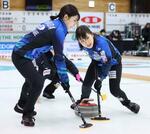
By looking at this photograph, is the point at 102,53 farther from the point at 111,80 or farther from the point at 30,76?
the point at 30,76

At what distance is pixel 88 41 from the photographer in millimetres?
4391

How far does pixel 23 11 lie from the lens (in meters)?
16.2

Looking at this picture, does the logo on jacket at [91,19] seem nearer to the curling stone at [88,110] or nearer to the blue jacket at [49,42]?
the curling stone at [88,110]

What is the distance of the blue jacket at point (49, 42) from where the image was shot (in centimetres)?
410

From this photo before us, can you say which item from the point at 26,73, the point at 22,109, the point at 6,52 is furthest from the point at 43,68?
the point at 6,52

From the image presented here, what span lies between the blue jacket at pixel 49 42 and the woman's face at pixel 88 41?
0.27 metres

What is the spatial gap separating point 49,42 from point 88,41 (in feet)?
1.42

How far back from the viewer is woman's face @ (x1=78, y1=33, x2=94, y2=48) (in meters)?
4.36

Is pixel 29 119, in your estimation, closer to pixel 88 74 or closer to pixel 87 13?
pixel 88 74

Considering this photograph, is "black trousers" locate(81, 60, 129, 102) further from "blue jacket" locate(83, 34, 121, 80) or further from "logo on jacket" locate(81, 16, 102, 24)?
"logo on jacket" locate(81, 16, 102, 24)

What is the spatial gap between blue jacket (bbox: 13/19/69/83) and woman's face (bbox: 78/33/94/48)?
268mm

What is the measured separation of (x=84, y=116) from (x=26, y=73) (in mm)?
886

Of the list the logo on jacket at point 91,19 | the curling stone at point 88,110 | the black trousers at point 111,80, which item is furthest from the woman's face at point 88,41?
the logo on jacket at point 91,19

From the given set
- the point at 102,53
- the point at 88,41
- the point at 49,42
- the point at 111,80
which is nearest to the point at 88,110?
the point at 111,80
